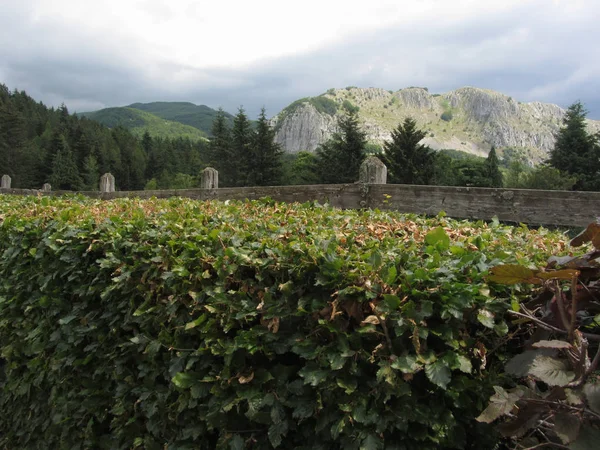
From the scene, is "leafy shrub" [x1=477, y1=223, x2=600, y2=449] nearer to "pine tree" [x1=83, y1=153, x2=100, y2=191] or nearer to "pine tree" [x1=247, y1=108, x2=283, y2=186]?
"pine tree" [x1=247, y1=108, x2=283, y2=186]

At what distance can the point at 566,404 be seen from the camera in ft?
4.23

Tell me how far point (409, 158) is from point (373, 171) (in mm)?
41868

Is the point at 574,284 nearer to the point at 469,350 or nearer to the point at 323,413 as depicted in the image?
the point at 469,350

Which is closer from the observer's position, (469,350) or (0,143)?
(469,350)

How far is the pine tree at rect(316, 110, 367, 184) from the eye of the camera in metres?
47.7

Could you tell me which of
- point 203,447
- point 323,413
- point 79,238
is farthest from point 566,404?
point 79,238

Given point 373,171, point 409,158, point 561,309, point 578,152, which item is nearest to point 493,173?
point 578,152

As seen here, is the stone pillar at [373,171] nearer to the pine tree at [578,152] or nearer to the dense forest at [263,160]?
the dense forest at [263,160]

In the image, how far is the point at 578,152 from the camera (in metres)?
46.0

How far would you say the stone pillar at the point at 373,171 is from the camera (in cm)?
558

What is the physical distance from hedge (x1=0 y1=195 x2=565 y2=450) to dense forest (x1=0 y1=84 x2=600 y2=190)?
42.4m

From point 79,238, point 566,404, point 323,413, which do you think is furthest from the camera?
point 79,238

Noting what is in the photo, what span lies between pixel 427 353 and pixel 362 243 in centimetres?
81

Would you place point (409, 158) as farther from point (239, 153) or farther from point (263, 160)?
point (239, 153)
